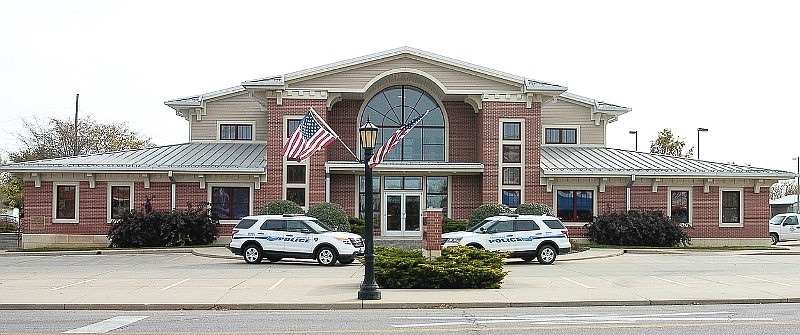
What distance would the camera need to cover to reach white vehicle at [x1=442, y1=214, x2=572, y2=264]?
26.8m

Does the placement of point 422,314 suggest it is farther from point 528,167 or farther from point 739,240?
point 739,240

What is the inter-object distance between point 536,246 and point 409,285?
920cm

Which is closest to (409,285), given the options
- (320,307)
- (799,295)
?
(320,307)

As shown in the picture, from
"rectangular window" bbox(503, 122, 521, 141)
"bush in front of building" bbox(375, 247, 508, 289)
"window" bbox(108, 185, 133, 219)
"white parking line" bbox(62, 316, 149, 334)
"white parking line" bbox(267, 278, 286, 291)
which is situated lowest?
"white parking line" bbox(267, 278, 286, 291)

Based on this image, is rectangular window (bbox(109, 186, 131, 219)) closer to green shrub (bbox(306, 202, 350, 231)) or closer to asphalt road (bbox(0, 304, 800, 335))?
green shrub (bbox(306, 202, 350, 231))

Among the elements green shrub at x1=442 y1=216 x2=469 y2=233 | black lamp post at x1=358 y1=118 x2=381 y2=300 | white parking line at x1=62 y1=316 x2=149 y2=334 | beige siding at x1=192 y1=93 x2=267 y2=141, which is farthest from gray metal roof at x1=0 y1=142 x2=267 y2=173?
white parking line at x1=62 y1=316 x2=149 y2=334

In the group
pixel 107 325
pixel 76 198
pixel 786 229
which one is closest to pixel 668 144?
pixel 786 229

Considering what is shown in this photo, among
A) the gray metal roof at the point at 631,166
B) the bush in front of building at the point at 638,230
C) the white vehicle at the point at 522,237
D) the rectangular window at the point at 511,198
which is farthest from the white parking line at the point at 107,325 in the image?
the bush in front of building at the point at 638,230

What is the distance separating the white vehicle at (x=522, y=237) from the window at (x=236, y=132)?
17151 millimetres

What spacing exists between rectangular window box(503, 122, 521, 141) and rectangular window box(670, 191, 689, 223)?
7.47 m

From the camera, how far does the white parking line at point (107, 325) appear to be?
12.2 m

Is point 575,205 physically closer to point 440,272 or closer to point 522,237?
point 522,237

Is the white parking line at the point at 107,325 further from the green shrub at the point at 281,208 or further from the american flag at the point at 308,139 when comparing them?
the green shrub at the point at 281,208

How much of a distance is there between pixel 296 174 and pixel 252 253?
983cm
